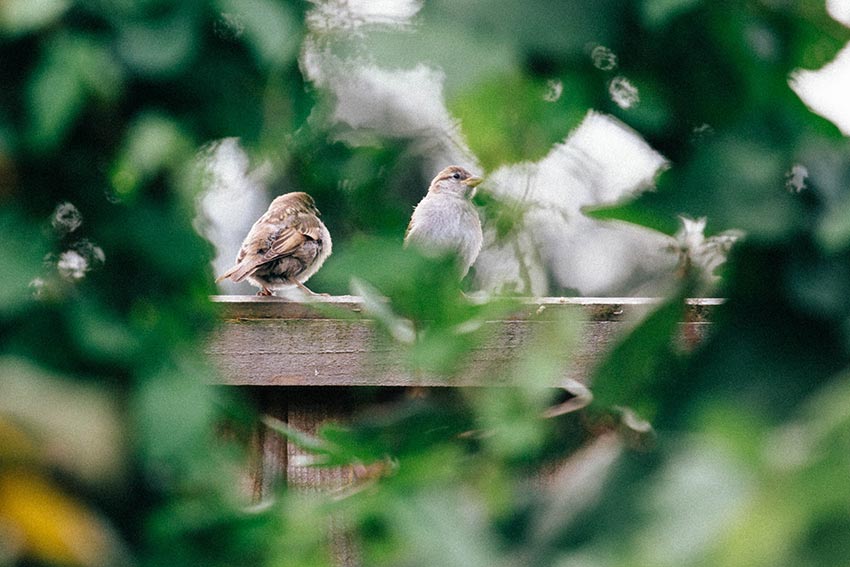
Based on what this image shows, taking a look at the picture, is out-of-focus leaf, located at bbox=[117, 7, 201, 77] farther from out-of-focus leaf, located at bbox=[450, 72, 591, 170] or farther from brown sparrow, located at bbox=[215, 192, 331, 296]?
brown sparrow, located at bbox=[215, 192, 331, 296]

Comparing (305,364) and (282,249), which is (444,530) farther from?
(282,249)

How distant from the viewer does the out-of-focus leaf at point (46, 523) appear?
470mm

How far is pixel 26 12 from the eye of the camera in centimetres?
52

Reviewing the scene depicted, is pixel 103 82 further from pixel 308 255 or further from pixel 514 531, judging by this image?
pixel 308 255

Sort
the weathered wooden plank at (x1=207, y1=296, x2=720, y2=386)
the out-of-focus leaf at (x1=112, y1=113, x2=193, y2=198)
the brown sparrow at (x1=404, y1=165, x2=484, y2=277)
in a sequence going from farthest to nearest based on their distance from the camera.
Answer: the brown sparrow at (x1=404, y1=165, x2=484, y2=277), the weathered wooden plank at (x1=207, y1=296, x2=720, y2=386), the out-of-focus leaf at (x1=112, y1=113, x2=193, y2=198)

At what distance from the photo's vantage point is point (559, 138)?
55 cm

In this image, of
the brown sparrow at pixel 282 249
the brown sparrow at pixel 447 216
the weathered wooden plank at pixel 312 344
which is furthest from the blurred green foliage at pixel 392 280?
the brown sparrow at pixel 282 249

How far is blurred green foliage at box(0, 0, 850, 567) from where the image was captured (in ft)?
1.61

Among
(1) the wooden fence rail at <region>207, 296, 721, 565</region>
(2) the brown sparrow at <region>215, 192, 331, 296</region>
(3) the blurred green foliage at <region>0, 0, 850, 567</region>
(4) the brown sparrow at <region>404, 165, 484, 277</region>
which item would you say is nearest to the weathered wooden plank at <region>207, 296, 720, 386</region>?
(1) the wooden fence rail at <region>207, 296, 721, 565</region>

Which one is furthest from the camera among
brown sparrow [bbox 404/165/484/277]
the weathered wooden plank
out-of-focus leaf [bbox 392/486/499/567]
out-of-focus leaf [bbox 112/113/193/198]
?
brown sparrow [bbox 404/165/484/277]

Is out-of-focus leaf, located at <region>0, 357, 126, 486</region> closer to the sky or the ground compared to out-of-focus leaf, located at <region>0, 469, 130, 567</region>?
closer to the sky

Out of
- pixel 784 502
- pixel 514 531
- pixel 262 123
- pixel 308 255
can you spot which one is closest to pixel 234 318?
pixel 262 123

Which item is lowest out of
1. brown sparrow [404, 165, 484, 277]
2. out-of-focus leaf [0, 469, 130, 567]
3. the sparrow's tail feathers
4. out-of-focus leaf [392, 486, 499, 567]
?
the sparrow's tail feathers

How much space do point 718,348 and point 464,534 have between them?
156 mm
